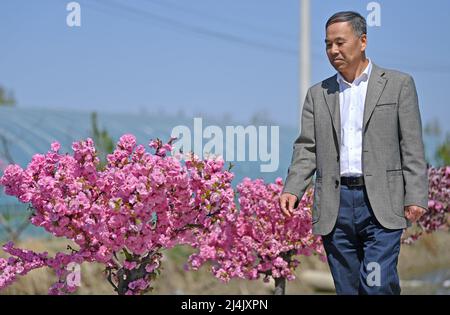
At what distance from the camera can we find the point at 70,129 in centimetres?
1052

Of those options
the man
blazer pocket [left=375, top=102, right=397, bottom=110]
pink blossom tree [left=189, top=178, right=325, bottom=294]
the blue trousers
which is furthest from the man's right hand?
pink blossom tree [left=189, top=178, right=325, bottom=294]

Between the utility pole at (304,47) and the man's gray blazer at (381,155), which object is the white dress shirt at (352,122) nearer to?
the man's gray blazer at (381,155)

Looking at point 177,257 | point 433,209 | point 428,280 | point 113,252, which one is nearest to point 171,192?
point 113,252

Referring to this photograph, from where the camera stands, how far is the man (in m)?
2.93

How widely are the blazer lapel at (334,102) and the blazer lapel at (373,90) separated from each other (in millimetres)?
113

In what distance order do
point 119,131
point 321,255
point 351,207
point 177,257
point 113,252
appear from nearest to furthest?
point 351,207
point 113,252
point 321,255
point 177,257
point 119,131

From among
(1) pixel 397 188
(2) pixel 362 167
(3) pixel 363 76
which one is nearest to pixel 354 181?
(2) pixel 362 167

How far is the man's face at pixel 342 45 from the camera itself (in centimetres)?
299

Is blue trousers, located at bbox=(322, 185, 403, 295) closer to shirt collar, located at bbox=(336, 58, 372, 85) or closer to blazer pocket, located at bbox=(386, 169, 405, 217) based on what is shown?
blazer pocket, located at bbox=(386, 169, 405, 217)

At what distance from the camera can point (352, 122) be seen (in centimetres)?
303

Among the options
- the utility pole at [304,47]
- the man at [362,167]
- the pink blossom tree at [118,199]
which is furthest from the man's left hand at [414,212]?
the utility pole at [304,47]

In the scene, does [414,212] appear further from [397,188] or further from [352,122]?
[352,122]

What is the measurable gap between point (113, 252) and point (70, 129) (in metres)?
7.06

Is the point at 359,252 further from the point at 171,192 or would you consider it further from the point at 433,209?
the point at 433,209
